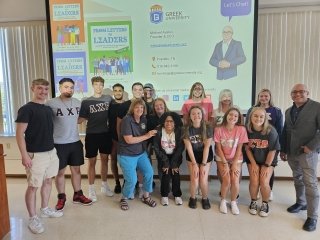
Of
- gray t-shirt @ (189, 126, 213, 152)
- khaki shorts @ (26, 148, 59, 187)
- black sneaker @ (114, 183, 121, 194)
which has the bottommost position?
black sneaker @ (114, 183, 121, 194)

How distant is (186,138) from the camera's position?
305 centimetres


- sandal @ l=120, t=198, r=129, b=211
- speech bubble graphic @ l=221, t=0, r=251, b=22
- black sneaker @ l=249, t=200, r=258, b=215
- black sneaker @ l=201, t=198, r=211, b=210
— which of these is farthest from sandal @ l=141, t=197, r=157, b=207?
speech bubble graphic @ l=221, t=0, r=251, b=22

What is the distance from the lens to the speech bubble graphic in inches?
139

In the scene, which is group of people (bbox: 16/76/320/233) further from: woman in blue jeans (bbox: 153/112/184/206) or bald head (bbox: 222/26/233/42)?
bald head (bbox: 222/26/233/42)

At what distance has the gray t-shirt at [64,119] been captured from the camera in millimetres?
2828

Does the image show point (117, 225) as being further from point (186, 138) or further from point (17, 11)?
point (17, 11)

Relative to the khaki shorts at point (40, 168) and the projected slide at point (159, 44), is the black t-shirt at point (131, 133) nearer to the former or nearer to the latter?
the khaki shorts at point (40, 168)

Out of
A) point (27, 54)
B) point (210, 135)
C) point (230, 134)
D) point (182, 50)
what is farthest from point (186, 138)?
point (27, 54)

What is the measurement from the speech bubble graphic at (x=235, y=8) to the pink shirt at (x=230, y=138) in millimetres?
1572

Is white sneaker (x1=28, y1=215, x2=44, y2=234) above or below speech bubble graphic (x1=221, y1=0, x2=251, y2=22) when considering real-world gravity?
below

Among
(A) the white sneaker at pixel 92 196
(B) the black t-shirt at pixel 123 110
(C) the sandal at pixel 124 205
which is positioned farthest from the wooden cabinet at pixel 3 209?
(B) the black t-shirt at pixel 123 110

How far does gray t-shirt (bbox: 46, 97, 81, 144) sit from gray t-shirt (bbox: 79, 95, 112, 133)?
0.80 ft

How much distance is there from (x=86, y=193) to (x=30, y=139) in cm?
131

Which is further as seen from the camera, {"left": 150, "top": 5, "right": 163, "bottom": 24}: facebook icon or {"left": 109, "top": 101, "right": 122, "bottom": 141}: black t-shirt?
{"left": 150, "top": 5, "right": 163, "bottom": 24}: facebook icon
